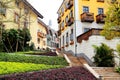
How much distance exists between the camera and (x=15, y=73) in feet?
54.5

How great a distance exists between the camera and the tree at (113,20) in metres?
19.4

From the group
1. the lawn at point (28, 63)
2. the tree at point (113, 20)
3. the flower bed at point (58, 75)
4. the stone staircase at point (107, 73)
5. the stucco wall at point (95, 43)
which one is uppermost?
the tree at point (113, 20)

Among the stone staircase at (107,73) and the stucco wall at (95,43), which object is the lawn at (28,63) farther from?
the stone staircase at (107,73)

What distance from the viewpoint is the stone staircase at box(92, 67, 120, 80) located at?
18.0m

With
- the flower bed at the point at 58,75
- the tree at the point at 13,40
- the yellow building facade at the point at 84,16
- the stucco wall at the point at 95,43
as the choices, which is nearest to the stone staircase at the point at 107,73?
the flower bed at the point at 58,75

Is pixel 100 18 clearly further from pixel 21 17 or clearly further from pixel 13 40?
pixel 13 40

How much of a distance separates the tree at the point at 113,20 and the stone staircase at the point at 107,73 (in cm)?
254

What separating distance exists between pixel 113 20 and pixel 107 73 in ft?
12.8

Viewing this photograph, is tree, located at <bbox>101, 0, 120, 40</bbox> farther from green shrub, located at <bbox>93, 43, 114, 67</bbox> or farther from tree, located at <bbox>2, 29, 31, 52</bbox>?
tree, located at <bbox>2, 29, 31, 52</bbox>

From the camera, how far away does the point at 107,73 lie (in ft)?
62.8

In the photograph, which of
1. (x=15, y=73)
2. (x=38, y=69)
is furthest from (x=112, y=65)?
(x=15, y=73)

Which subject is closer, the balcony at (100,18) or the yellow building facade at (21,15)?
the balcony at (100,18)

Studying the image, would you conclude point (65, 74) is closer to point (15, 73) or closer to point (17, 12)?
point (15, 73)

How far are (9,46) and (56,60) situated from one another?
11.7m
